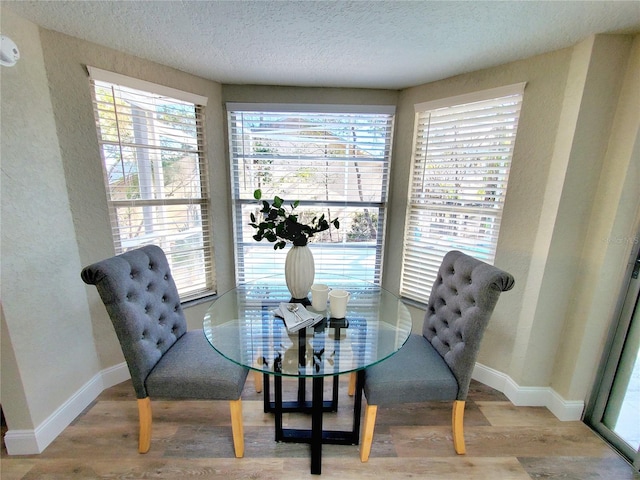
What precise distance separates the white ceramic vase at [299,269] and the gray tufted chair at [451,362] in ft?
1.88

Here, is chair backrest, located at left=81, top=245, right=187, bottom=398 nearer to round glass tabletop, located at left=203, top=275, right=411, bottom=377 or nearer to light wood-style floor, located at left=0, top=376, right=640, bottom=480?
round glass tabletop, located at left=203, top=275, right=411, bottom=377

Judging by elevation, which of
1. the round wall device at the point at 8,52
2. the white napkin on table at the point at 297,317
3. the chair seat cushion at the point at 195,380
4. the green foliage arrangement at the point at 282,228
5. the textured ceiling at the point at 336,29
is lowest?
the chair seat cushion at the point at 195,380

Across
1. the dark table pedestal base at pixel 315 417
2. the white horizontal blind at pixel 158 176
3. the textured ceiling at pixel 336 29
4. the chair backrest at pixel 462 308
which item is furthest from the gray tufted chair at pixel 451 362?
the white horizontal blind at pixel 158 176

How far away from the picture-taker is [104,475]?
1335 mm

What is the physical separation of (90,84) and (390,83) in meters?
1.96

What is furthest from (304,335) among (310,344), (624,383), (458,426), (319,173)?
(624,383)

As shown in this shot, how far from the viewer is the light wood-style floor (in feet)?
4.47

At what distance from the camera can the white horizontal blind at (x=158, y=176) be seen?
5.76ft

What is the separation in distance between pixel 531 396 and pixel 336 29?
8.17ft

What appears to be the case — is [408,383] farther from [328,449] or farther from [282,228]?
[282,228]

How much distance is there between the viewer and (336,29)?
135cm

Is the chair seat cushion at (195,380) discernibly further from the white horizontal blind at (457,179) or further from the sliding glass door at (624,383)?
the sliding glass door at (624,383)

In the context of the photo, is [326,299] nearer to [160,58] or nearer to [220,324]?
[220,324]

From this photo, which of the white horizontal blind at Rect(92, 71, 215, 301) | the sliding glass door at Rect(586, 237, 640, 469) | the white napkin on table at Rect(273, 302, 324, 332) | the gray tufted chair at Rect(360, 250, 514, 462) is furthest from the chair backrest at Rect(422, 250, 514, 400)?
the white horizontal blind at Rect(92, 71, 215, 301)
